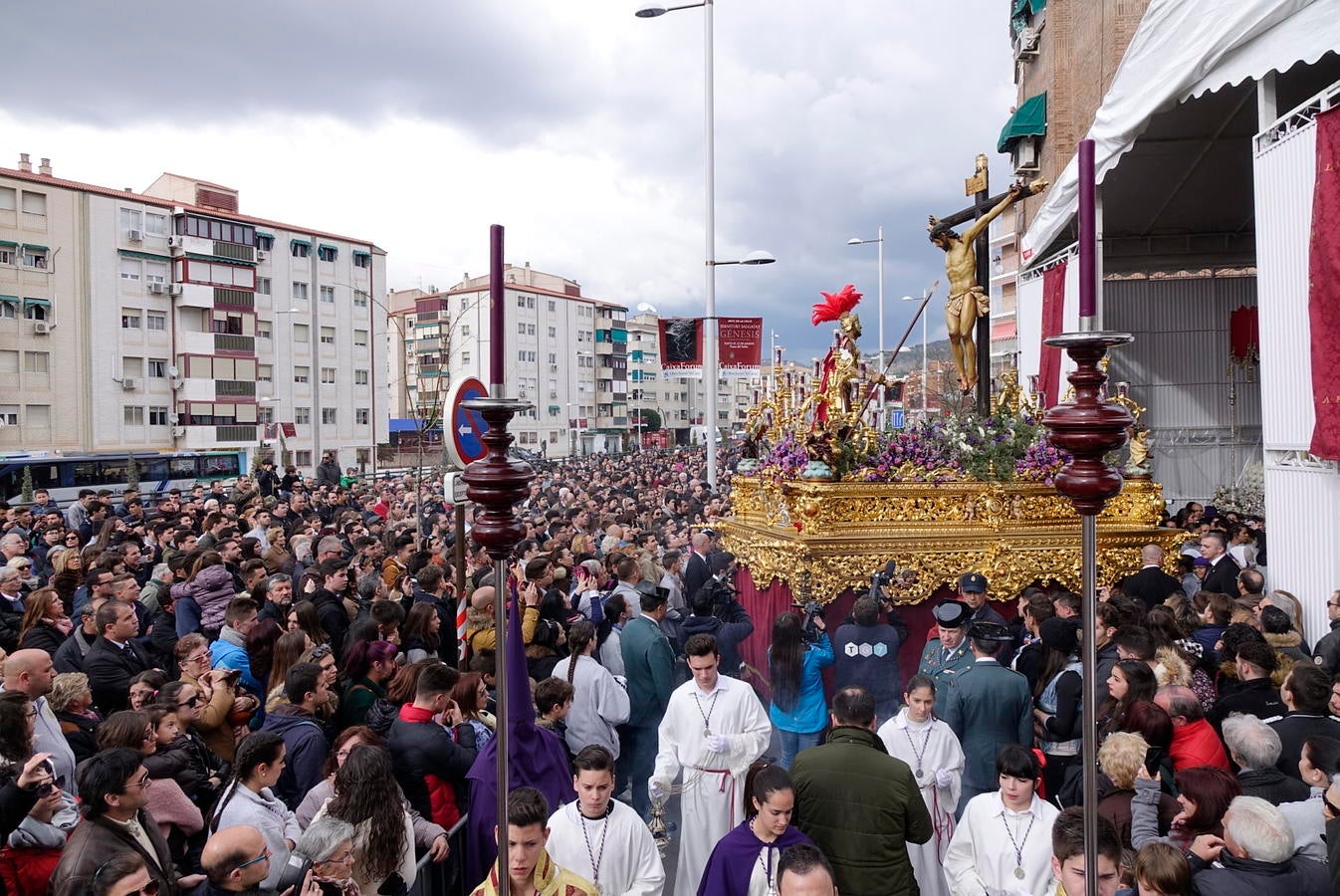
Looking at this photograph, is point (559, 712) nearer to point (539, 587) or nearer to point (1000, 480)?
point (539, 587)

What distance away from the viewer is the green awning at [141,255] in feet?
148

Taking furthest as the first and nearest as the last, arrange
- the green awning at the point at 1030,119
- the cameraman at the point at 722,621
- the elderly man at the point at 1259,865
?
1. the green awning at the point at 1030,119
2. the cameraman at the point at 722,621
3. the elderly man at the point at 1259,865

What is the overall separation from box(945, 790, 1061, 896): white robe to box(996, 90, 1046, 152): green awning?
27.3m

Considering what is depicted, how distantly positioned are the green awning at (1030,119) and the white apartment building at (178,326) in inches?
1229

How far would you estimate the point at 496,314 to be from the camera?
2.29 meters

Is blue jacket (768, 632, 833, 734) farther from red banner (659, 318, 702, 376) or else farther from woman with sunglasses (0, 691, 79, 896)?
red banner (659, 318, 702, 376)

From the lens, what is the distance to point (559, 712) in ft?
18.2

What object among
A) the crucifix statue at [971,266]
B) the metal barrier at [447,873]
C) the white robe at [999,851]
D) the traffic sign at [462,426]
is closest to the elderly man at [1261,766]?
the white robe at [999,851]

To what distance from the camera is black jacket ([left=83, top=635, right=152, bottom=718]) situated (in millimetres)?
5988

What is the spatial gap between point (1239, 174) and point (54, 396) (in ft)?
150

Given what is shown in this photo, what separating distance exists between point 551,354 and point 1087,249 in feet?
247

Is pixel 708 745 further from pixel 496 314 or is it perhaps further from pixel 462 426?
pixel 496 314

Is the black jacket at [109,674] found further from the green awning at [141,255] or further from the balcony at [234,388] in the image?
the balcony at [234,388]

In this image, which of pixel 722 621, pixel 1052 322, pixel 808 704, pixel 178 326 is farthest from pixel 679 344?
pixel 178 326
